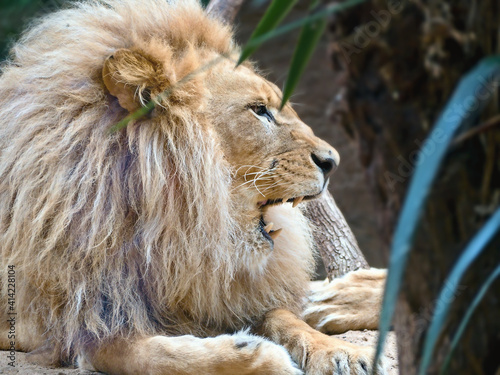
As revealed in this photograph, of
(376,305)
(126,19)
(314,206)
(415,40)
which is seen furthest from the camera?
(314,206)

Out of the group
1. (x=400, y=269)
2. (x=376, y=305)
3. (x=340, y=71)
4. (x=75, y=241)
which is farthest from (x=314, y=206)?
(x=400, y=269)

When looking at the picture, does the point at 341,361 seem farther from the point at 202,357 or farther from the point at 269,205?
the point at 269,205

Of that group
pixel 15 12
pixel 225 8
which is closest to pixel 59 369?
pixel 225 8

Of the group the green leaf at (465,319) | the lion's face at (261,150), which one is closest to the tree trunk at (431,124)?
the green leaf at (465,319)

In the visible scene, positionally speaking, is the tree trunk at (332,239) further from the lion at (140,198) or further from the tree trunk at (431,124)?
the tree trunk at (431,124)

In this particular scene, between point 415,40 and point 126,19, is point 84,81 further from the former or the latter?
point 415,40

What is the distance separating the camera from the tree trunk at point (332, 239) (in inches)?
139

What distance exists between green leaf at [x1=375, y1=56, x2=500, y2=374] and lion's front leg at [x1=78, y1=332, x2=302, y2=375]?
1234 millimetres

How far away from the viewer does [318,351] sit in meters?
2.28

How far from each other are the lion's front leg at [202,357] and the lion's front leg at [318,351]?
0.08 meters

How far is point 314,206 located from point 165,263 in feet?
4.74

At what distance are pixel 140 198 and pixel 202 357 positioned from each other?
68cm

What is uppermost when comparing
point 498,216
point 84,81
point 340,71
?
point 340,71

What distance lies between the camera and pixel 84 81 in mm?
2527
